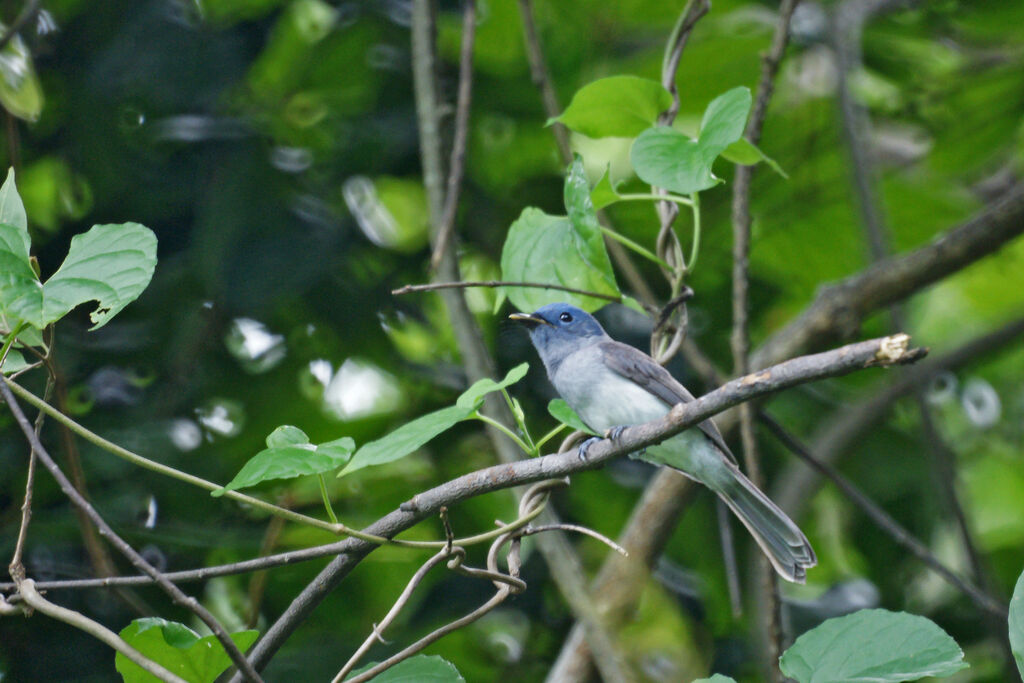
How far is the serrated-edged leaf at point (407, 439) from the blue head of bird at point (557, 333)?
1.37 metres

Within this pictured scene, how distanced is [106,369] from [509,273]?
5.12ft

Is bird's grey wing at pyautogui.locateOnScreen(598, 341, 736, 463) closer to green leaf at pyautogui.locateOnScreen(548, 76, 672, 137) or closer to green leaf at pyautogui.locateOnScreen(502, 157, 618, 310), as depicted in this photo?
green leaf at pyautogui.locateOnScreen(502, 157, 618, 310)

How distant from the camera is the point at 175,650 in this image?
154 centimetres

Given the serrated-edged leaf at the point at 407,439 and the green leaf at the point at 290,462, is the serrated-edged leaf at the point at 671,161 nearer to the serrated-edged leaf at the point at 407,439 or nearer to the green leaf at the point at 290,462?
the serrated-edged leaf at the point at 407,439

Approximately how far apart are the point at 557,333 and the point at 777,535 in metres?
0.93

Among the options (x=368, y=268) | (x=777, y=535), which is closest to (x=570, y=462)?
(x=777, y=535)

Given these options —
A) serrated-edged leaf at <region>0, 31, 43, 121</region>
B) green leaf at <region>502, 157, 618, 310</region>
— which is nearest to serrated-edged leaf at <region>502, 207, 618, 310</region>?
green leaf at <region>502, 157, 618, 310</region>

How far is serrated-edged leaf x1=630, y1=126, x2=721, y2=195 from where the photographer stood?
1.76m

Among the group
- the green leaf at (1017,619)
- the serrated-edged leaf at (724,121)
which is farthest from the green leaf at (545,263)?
the green leaf at (1017,619)

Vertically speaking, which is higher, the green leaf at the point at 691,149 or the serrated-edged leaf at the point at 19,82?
the green leaf at the point at 691,149

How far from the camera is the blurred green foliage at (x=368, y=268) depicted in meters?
2.83

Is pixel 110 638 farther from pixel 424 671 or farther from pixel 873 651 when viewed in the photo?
pixel 873 651

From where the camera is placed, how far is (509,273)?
203 centimetres

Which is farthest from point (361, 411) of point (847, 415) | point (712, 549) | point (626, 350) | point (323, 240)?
point (847, 415)
